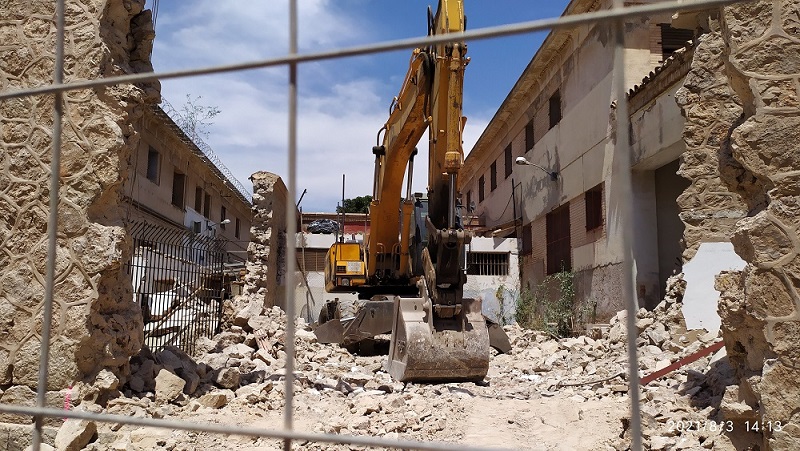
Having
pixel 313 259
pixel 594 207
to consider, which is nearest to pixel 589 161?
pixel 594 207

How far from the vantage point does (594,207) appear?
14109 mm

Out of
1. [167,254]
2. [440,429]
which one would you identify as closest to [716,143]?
[440,429]

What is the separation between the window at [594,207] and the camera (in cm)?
1376

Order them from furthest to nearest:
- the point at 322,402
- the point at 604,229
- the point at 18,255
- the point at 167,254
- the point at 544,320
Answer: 1. the point at 544,320
2. the point at 604,229
3. the point at 167,254
4. the point at 322,402
5. the point at 18,255

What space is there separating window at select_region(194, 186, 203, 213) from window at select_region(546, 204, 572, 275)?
41.1 feet

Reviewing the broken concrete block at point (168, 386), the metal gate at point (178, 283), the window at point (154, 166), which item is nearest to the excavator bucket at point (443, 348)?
the broken concrete block at point (168, 386)

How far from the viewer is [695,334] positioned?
8.39 m

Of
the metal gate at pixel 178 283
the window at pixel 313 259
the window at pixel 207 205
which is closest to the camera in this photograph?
the metal gate at pixel 178 283

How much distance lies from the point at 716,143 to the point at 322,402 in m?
5.68

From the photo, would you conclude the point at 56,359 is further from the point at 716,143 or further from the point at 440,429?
the point at 716,143

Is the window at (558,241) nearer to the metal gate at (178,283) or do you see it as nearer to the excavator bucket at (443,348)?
the excavator bucket at (443,348)

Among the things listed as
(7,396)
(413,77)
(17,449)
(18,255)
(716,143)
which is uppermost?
(413,77)

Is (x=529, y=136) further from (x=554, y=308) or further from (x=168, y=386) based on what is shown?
(x=168, y=386)

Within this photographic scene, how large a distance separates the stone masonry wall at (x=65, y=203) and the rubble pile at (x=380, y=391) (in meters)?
0.49
